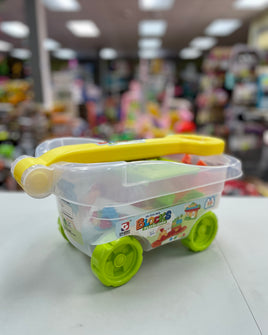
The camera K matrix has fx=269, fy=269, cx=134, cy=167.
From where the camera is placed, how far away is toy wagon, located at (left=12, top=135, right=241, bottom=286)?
350 mm

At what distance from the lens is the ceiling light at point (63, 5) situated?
9.69ft

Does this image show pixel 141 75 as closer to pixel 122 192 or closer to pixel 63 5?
pixel 63 5

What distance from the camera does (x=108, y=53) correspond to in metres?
6.64

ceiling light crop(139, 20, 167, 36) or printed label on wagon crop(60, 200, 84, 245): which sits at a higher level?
ceiling light crop(139, 20, 167, 36)

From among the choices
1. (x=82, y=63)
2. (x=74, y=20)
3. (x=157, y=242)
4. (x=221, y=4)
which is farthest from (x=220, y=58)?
(x=82, y=63)

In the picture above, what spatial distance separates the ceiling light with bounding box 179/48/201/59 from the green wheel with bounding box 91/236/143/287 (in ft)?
21.5

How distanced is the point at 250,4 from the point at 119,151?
343 cm

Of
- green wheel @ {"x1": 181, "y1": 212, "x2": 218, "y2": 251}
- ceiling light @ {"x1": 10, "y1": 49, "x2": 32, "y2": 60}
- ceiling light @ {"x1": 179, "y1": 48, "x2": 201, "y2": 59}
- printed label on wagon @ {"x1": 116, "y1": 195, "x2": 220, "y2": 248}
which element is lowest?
green wheel @ {"x1": 181, "y1": 212, "x2": 218, "y2": 251}

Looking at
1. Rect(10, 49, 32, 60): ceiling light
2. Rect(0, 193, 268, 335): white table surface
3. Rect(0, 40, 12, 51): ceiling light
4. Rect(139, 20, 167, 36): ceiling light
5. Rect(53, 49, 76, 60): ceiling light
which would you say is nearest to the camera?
Rect(0, 193, 268, 335): white table surface

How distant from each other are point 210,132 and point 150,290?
351cm

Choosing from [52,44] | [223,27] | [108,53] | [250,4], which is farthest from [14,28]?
[250,4]

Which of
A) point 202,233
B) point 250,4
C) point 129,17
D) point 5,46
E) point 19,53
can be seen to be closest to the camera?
point 202,233

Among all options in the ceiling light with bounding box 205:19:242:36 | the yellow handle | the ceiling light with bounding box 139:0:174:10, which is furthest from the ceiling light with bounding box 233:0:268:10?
the yellow handle

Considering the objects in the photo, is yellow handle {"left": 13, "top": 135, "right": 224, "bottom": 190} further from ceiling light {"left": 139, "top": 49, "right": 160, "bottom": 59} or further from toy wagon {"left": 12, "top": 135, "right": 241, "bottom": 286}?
ceiling light {"left": 139, "top": 49, "right": 160, "bottom": 59}
